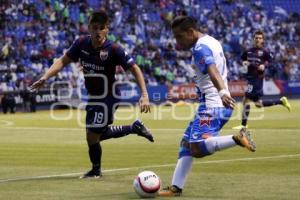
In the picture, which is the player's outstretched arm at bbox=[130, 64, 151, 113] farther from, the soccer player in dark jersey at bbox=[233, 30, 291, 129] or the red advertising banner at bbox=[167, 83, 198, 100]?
the red advertising banner at bbox=[167, 83, 198, 100]

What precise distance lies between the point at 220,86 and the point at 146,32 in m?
40.9

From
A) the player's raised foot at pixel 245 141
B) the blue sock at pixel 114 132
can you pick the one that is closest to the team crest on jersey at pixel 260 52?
the blue sock at pixel 114 132

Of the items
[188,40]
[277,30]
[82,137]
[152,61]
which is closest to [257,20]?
[277,30]

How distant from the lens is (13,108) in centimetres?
3972

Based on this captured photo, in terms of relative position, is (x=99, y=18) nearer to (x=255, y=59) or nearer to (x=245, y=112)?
(x=245, y=112)

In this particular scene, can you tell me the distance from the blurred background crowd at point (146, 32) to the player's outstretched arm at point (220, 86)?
99.8 ft

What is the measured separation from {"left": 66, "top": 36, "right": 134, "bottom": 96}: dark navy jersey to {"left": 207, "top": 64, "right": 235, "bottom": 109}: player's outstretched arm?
3077mm

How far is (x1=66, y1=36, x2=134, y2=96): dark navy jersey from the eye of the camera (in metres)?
13.0

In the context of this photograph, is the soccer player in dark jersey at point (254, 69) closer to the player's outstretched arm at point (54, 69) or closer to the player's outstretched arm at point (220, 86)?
the player's outstretched arm at point (54, 69)

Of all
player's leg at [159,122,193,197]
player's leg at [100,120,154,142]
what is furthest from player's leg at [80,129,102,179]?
player's leg at [159,122,193,197]

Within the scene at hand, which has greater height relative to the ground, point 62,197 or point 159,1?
point 159,1

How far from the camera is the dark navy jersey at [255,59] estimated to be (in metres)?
24.0

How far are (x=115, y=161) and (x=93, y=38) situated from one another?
12.1ft

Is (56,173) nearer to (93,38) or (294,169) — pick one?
(93,38)
